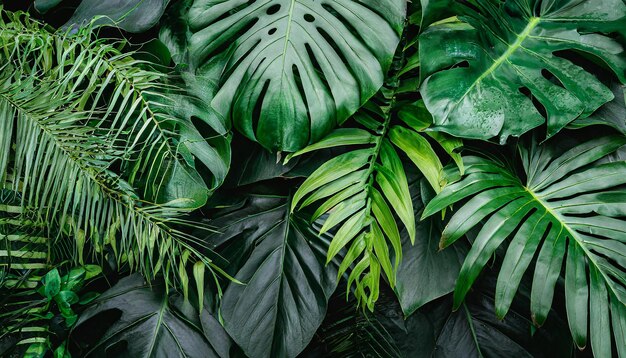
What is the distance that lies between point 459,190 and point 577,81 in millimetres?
374

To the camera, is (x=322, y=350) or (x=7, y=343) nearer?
(x=7, y=343)

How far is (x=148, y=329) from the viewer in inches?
47.6

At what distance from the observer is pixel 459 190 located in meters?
1.11

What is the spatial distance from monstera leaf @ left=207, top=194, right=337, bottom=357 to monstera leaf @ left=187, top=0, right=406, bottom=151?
0.24 metres

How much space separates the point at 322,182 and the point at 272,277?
25 cm

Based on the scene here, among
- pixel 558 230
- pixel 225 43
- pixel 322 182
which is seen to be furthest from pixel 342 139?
pixel 558 230

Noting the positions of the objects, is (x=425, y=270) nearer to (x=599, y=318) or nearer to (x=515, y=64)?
(x=599, y=318)

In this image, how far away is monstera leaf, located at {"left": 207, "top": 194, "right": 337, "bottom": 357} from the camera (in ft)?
3.79

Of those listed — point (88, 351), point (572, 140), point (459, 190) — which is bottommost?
point (88, 351)

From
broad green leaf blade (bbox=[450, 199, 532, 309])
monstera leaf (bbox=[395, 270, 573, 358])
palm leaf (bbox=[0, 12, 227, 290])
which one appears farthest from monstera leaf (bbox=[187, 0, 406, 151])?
monstera leaf (bbox=[395, 270, 573, 358])

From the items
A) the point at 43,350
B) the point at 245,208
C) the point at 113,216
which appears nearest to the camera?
the point at 113,216

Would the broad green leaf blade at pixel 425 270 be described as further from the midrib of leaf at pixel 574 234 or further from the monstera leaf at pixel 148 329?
the monstera leaf at pixel 148 329

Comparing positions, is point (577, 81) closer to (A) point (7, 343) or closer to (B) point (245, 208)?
(B) point (245, 208)

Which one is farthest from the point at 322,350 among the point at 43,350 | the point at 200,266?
the point at 43,350
